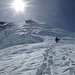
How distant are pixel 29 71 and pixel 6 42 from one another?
16.0 m

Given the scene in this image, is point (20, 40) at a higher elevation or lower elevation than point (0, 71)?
higher

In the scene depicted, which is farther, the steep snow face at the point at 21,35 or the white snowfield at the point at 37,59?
the steep snow face at the point at 21,35

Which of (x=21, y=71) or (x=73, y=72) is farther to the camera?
(x=21, y=71)

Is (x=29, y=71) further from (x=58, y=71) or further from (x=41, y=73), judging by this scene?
(x=58, y=71)

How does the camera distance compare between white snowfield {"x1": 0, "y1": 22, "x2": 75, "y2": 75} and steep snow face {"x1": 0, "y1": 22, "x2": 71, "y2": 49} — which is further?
steep snow face {"x1": 0, "y1": 22, "x2": 71, "y2": 49}

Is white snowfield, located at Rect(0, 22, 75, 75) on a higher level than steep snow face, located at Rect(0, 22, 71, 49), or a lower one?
lower

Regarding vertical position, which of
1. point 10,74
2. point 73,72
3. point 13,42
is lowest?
point 73,72

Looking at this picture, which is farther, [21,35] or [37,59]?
[21,35]

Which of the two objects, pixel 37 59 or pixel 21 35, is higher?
pixel 21 35

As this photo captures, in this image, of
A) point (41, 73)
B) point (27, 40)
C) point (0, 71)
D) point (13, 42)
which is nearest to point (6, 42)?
point (13, 42)

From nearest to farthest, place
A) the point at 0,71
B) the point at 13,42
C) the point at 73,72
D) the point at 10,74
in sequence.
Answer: the point at 73,72
the point at 10,74
the point at 0,71
the point at 13,42

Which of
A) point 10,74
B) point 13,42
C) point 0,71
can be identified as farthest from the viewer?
point 13,42

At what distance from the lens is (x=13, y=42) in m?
22.2

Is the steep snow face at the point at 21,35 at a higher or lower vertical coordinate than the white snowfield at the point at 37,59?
higher
